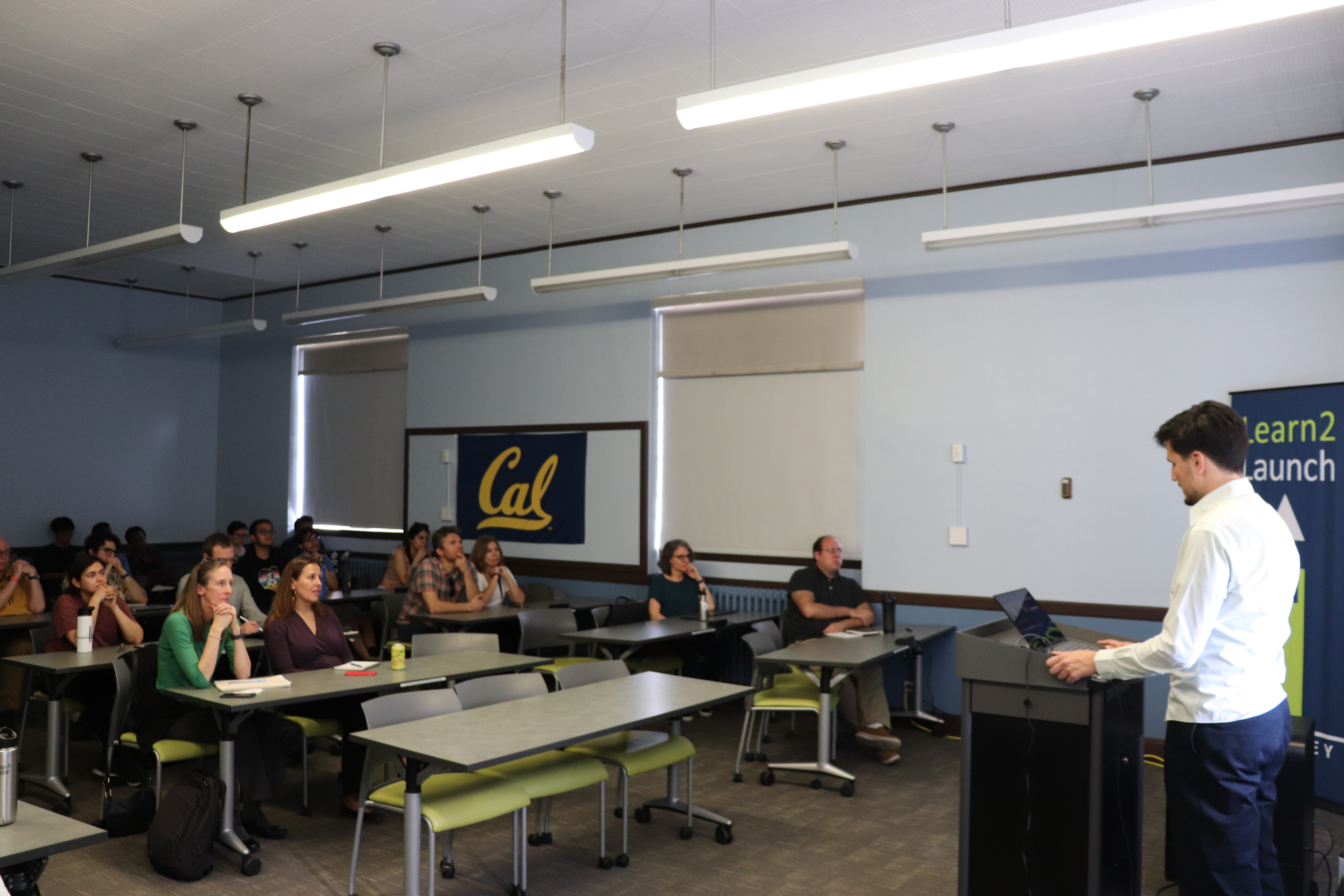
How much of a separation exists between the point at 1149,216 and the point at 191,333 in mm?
7763

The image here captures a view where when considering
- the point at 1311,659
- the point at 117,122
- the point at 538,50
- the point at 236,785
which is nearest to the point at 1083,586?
the point at 1311,659

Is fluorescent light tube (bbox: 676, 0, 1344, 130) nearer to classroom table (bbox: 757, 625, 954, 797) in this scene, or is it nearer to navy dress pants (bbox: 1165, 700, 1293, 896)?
navy dress pants (bbox: 1165, 700, 1293, 896)

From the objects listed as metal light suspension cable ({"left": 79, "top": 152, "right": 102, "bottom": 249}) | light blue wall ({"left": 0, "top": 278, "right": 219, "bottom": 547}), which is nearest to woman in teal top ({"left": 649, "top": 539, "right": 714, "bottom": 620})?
metal light suspension cable ({"left": 79, "top": 152, "right": 102, "bottom": 249})

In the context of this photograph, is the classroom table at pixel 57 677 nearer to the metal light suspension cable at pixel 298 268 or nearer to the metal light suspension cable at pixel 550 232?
the metal light suspension cable at pixel 550 232

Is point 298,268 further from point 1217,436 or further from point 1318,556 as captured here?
point 1217,436

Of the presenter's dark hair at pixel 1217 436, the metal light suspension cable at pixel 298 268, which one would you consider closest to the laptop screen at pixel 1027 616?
the presenter's dark hair at pixel 1217 436

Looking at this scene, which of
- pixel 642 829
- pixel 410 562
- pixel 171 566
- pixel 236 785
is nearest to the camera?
pixel 236 785

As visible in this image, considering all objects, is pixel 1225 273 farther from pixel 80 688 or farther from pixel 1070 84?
pixel 80 688

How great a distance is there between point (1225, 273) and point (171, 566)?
907 centimetres

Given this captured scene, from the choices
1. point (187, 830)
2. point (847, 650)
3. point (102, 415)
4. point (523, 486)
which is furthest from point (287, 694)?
point (102, 415)

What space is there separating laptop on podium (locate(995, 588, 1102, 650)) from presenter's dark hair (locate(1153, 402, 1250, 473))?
2.41ft

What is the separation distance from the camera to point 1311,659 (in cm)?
501

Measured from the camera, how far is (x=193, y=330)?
8.87 m

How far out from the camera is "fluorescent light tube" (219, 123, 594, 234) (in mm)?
3883
